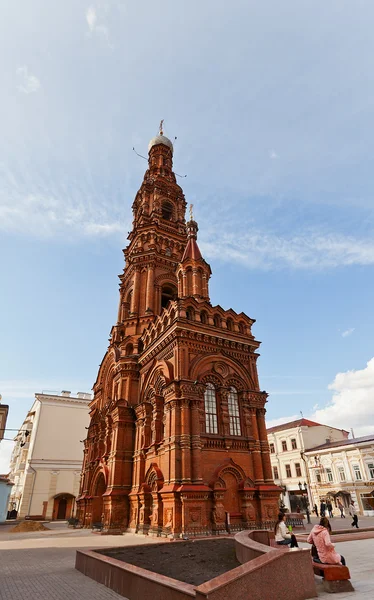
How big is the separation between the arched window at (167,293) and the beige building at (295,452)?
2426cm

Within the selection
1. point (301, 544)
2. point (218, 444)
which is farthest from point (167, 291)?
point (301, 544)

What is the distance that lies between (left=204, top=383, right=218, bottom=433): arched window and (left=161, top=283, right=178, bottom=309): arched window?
1271 centimetres

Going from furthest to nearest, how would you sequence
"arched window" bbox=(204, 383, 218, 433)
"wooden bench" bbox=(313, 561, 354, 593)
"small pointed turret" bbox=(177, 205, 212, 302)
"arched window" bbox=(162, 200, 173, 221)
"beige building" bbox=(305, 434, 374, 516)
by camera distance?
"arched window" bbox=(162, 200, 173, 221), "beige building" bbox=(305, 434, 374, 516), "small pointed turret" bbox=(177, 205, 212, 302), "arched window" bbox=(204, 383, 218, 433), "wooden bench" bbox=(313, 561, 354, 593)

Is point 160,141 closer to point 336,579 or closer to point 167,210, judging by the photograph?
point 167,210

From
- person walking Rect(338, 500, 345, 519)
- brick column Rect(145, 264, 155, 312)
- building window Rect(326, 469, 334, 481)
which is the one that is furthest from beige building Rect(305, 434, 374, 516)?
brick column Rect(145, 264, 155, 312)

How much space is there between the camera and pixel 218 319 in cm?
2378

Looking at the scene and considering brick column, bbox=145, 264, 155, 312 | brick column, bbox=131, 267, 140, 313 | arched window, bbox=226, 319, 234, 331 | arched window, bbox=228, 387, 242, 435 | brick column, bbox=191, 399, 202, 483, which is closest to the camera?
brick column, bbox=191, 399, 202, 483

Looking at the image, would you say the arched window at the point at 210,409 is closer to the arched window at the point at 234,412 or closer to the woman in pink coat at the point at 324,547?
the arched window at the point at 234,412

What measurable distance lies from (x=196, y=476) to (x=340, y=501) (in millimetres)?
24346

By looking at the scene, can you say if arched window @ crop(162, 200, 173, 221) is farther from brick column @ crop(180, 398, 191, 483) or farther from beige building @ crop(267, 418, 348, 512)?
beige building @ crop(267, 418, 348, 512)

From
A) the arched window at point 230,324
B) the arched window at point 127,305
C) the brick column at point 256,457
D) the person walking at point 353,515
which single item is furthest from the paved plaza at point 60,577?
the arched window at point 127,305

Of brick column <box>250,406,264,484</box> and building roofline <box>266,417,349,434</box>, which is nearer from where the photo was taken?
brick column <box>250,406,264,484</box>

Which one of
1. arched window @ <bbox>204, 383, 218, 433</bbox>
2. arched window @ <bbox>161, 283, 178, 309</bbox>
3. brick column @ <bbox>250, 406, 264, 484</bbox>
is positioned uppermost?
arched window @ <bbox>161, 283, 178, 309</bbox>

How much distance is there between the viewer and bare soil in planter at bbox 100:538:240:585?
28.8ft
